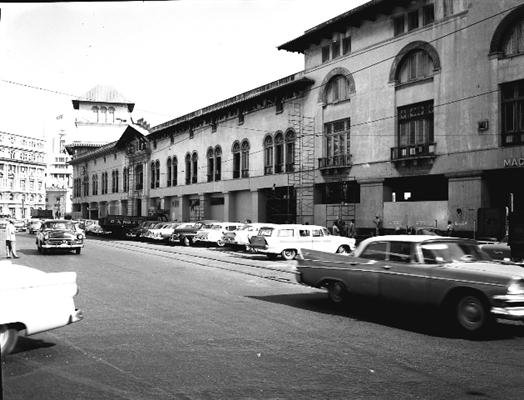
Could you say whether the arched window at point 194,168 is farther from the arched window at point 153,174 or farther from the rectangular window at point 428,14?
the rectangular window at point 428,14

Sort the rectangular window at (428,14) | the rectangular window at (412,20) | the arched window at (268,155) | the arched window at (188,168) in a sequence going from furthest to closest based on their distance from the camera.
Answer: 1. the arched window at (188,168)
2. the arched window at (268,155)
3. the rectangular window at (412,20)
4. the rectangular window at (428,14)

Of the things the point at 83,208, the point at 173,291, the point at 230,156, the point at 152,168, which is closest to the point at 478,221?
the point at 173,291

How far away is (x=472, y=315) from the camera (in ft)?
26.7

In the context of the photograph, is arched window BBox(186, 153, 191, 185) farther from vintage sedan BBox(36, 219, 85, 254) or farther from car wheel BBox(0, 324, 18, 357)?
car wheel BBox(0, 324, 18, 357)

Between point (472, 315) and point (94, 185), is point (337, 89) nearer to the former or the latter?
point (472, 315)

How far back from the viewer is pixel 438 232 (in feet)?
85.7

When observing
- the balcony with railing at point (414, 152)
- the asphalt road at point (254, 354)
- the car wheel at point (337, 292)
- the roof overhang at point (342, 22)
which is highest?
the roof overhang at point (342, 22)

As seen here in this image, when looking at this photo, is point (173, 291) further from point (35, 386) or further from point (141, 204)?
point (141, 204)

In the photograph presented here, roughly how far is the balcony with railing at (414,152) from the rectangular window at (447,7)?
652cm

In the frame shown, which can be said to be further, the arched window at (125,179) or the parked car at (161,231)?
the arched window at (125,179)

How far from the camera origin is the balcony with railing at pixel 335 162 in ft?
105

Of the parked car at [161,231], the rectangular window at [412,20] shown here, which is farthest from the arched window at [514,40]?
the parked car at [161,231]

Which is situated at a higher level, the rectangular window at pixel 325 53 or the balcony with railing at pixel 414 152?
the rectangular window at pixel 325 53

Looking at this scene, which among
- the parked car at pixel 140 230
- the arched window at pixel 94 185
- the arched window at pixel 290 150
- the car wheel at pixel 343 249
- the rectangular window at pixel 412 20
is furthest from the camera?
the arched window at pixel 94 185
